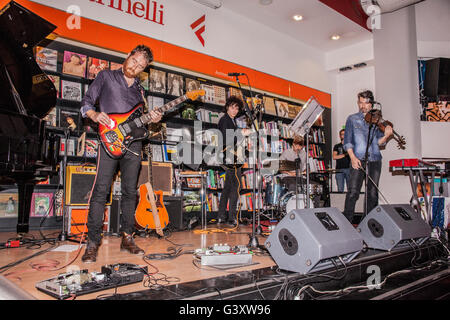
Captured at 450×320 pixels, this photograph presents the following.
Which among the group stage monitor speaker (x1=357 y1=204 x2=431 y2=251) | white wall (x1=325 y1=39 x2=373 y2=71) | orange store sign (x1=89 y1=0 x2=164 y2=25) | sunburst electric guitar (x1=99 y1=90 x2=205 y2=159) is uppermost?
white wall (x1=325 y1=39 x2=373 y2=71)

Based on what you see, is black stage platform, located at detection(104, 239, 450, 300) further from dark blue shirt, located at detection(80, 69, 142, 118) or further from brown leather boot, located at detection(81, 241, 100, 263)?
dark blue shirt, located at detection(80, 69, 142, 118)

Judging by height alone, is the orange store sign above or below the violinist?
above

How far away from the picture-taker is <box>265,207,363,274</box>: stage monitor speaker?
181 cm

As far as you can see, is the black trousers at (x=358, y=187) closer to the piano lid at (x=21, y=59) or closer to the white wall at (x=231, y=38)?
the white wall at (x=231, y=38)

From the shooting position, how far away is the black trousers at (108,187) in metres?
2.39

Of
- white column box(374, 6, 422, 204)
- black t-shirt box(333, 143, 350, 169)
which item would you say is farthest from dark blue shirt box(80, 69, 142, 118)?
black t-shirt box(333, 143, 350, 169)

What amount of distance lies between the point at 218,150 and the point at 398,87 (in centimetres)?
306

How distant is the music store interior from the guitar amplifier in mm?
23

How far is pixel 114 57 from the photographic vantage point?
474cm

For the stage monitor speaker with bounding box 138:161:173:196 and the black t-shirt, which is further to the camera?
the black t-shirt

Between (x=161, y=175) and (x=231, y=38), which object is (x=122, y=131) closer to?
(x=161, y=175)

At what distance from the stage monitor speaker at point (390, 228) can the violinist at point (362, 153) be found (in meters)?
0.71

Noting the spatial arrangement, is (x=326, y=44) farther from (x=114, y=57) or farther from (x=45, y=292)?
(x=45, y=292)

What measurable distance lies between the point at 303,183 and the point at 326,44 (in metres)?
4.07
